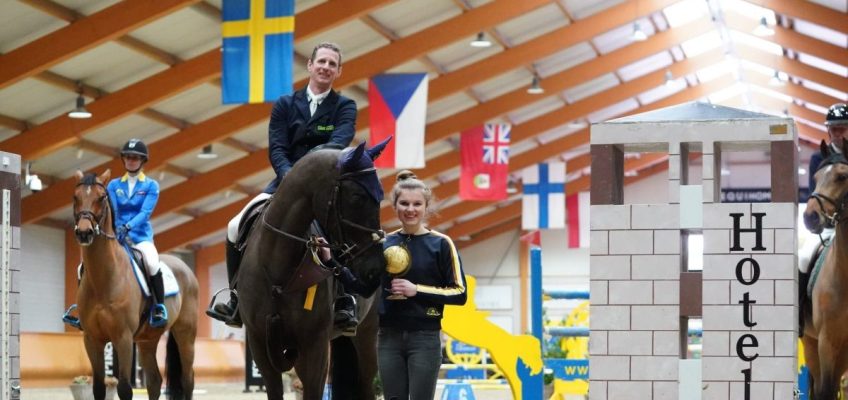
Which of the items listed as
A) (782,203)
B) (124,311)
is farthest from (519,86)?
(782,203)

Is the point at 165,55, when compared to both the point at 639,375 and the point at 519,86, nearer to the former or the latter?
the point at 519,86

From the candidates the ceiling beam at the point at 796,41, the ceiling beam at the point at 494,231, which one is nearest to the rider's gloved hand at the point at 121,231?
the ceiling beam at the point at 796,41

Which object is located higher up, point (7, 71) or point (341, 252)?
point (7, 71)

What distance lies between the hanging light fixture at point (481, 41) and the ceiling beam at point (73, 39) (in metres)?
7.33

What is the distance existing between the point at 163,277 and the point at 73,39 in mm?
8163

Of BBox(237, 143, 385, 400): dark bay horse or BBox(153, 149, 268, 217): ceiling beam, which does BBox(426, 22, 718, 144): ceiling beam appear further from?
BBox(237, 143, 385, 400): dark bay horse

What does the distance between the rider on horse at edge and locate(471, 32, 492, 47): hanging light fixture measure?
13.2m

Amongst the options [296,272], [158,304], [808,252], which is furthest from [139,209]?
[808,252]

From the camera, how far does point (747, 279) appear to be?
5781 millimetres

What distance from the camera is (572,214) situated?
3953 cm

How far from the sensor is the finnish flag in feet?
99.9

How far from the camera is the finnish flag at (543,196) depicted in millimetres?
30453

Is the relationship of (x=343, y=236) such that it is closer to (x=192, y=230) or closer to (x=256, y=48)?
(x=256, y=48)

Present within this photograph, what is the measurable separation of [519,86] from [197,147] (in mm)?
9379
